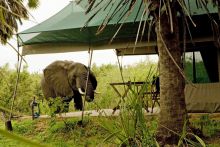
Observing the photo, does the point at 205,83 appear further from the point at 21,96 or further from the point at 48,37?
the point at 21,96

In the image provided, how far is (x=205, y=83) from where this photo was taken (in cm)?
888

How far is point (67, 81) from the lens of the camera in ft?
34.4

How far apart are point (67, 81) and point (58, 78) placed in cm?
34

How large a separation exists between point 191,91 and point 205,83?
42cm

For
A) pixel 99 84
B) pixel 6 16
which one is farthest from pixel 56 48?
pixel 99 84

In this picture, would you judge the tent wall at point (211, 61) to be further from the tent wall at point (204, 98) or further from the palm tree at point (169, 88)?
the palm tree at point (169, 88)

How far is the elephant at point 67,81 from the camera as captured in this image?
1016 cm

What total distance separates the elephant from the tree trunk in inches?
189

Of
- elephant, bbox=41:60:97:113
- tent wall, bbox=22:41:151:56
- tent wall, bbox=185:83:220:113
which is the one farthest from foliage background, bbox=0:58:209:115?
tent wall, bbox=22:41:151:56

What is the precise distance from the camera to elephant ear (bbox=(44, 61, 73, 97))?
10495 mm

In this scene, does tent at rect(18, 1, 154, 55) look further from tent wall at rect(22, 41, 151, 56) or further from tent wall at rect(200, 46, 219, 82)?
tent wall at rect(200, 46, 219, 82)

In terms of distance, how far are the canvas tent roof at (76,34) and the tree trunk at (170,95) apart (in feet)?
7.25

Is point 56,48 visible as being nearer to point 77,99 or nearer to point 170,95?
point 77,99

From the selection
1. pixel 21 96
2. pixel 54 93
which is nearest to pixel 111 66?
pixel 21 96
